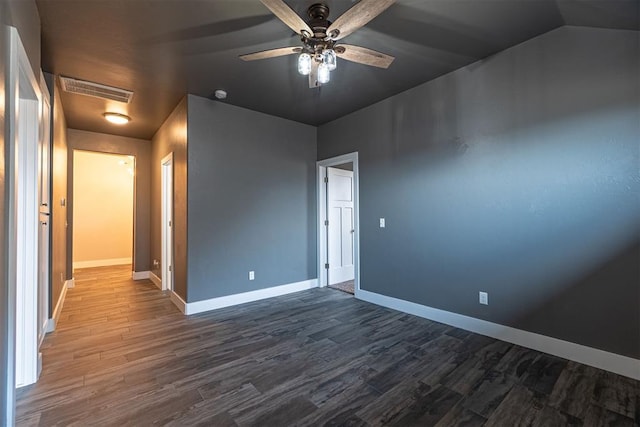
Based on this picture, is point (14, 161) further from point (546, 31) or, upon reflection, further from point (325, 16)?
point (546, 31)

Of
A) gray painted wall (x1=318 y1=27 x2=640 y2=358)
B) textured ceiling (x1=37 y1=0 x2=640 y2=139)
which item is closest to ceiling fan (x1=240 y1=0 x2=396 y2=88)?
textured ceiling (x1=37 y1=0 x2=640 y2=139)

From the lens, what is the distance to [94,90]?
3.24 m

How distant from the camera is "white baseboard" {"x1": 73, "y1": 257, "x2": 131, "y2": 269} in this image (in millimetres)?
6509

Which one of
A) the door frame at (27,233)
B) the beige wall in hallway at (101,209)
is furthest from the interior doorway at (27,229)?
the beige wall in hallway at (101,209)

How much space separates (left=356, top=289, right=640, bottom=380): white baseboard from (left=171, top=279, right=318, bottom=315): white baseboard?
1552mm

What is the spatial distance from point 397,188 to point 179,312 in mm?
3137

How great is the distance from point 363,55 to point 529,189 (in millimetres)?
1839

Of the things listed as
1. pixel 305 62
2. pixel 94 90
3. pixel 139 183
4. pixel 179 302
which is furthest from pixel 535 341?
pixel 139 183

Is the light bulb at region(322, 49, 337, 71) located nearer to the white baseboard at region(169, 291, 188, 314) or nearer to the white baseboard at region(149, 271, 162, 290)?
the white baseboard at region(169, 291, 188, 314)

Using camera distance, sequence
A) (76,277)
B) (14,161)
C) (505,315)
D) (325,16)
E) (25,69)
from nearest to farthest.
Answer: (14,161)
(25,69)
(325,16)
(505,315)
(76,277)

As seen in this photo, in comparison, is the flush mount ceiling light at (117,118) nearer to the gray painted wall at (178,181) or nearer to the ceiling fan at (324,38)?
the gray painted wall at (178,181)

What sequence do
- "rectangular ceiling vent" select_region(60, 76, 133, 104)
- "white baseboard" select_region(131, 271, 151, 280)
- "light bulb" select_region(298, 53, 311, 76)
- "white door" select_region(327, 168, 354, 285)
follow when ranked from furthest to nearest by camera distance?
"white baseboard" select_region(131, 271, 151, 280), "white door" select_region(327, 168, 354, 285), "rectangular ceiling vent" select_region(60, 76, 133, 104), "light bulb" select_region(298, 53, 311, 76)

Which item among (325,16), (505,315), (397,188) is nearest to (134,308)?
(397,188)

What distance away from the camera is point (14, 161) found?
1.48 metres
